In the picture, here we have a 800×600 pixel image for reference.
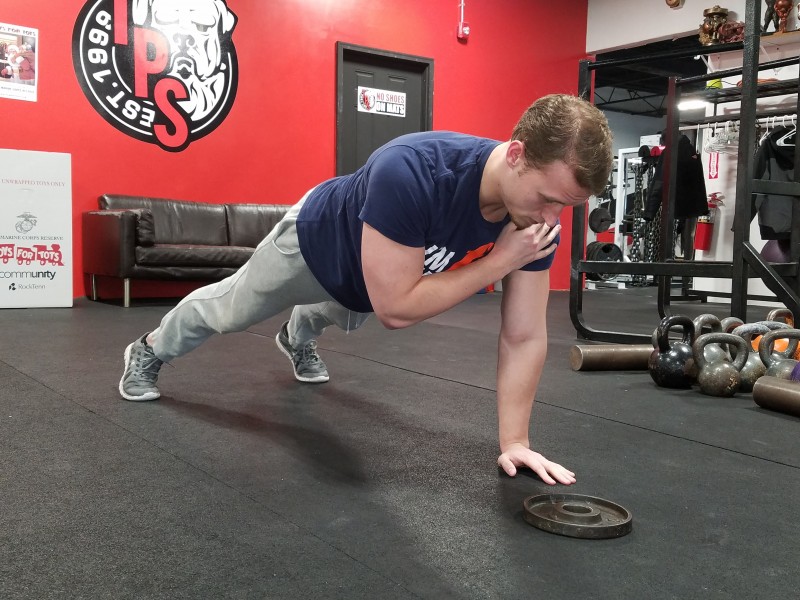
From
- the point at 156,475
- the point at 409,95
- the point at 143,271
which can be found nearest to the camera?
the point at 156,475

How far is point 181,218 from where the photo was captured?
537 centimetres

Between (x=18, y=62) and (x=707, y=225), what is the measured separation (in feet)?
18.6

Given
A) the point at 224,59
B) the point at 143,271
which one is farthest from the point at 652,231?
the point at 143,271

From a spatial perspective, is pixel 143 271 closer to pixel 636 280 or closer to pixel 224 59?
pixel 224 59

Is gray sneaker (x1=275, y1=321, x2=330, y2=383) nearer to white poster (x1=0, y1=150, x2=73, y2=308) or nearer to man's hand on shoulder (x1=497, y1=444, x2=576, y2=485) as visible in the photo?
man's hand on shoulder (x1=497, y1=444, x2=576, y2=485)

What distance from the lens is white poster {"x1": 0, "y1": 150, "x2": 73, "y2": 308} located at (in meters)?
4.55

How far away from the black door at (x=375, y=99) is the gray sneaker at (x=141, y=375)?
430cm

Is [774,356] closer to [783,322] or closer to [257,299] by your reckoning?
[783,322]

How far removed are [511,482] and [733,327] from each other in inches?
67.3

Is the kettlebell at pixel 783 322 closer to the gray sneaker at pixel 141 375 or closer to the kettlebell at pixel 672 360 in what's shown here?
the kettlebell at pixel 672 360

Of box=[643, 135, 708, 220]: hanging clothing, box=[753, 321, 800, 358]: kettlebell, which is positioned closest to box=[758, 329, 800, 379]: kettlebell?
box=[753, 321, 800, 358]: kettlebell

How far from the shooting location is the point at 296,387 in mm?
2445

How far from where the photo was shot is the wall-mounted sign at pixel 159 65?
513 cm

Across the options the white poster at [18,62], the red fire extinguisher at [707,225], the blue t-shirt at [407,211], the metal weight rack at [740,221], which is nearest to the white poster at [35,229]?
the white poster at [18,62]
